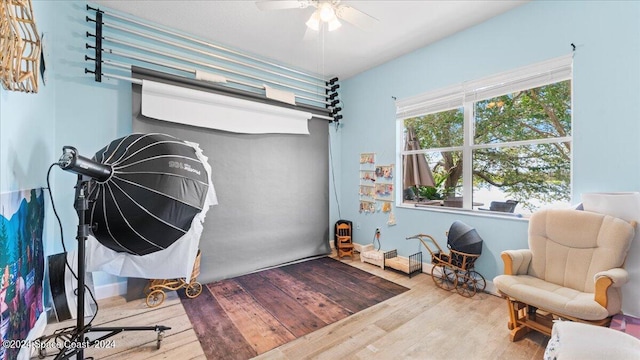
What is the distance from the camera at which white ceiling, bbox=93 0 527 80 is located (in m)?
2.37

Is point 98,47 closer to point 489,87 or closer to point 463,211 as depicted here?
point 489,87

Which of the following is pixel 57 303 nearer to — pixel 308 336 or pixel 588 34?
pixel 308 336

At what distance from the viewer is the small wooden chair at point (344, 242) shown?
374cm

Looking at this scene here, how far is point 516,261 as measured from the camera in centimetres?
201

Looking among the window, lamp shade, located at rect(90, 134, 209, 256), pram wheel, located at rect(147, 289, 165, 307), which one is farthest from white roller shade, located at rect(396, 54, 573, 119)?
pram wheel, located at rect(147, 289, 165, 307)

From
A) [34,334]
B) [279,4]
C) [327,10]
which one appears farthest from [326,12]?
[34,334]

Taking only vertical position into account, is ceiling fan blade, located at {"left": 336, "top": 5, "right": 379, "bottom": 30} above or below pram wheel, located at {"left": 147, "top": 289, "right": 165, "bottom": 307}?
above

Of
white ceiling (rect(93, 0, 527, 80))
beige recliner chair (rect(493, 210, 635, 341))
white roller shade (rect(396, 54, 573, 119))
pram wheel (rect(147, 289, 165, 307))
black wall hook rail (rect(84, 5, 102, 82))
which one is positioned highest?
white ceiling (rect(93, 0, 527, 80))

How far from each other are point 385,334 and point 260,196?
6.89 feet

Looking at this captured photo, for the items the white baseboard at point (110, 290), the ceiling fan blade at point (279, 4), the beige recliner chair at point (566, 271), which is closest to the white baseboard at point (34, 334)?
the white baseboard at point (110, 290)

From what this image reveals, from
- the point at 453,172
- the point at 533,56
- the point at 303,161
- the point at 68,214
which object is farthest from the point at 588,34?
the point at 68,214

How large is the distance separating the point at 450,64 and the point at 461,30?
13.7 inches

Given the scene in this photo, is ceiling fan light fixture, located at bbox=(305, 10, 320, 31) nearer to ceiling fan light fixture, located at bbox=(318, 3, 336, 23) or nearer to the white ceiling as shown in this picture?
ceiling fan light fixture, located at bbox=(318, 3, 336, 23)

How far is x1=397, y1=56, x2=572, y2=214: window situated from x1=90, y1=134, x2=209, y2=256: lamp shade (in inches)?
108
